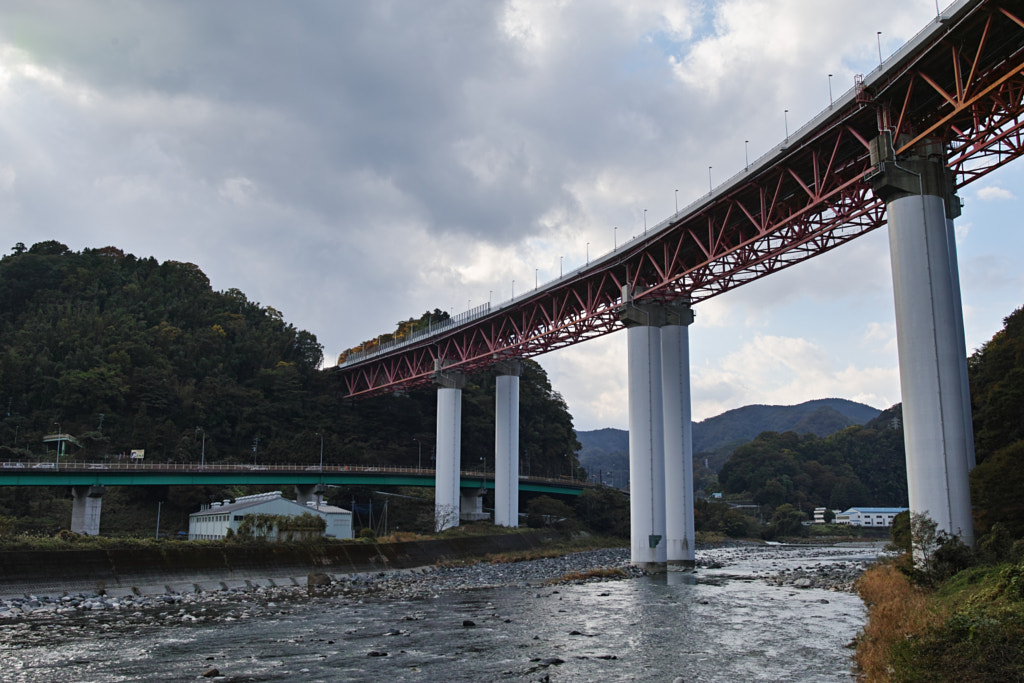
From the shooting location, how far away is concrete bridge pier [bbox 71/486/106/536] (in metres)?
67.5

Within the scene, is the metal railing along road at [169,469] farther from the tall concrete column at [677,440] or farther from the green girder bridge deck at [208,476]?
the tall concrete column at [677,440]

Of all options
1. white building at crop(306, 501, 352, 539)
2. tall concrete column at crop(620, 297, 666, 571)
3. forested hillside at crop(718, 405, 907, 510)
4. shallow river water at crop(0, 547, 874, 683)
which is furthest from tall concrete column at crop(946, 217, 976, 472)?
forested hillside at crop(718, 405, 907, 510)

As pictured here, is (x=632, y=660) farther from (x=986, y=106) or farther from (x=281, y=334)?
(x=281, y=334)

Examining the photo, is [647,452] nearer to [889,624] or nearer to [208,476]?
[889,624]

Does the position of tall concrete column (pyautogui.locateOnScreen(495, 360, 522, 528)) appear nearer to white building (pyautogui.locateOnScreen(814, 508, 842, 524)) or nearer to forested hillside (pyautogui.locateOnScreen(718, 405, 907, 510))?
white building (pyautogui.locateOnScreen(814, 508, 842, 524))

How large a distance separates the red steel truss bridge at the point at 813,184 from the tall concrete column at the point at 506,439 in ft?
15.6

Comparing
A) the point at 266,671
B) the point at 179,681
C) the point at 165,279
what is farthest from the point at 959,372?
the point at 165,279

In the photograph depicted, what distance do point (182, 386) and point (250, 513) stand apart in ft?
145

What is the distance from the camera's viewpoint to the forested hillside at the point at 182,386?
91.0 metres

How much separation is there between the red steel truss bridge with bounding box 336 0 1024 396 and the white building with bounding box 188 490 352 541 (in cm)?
2106

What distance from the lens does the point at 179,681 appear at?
790 inches

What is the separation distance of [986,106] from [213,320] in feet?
371

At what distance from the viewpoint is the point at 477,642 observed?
1033 inches

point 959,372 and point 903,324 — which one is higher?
point 903,324
